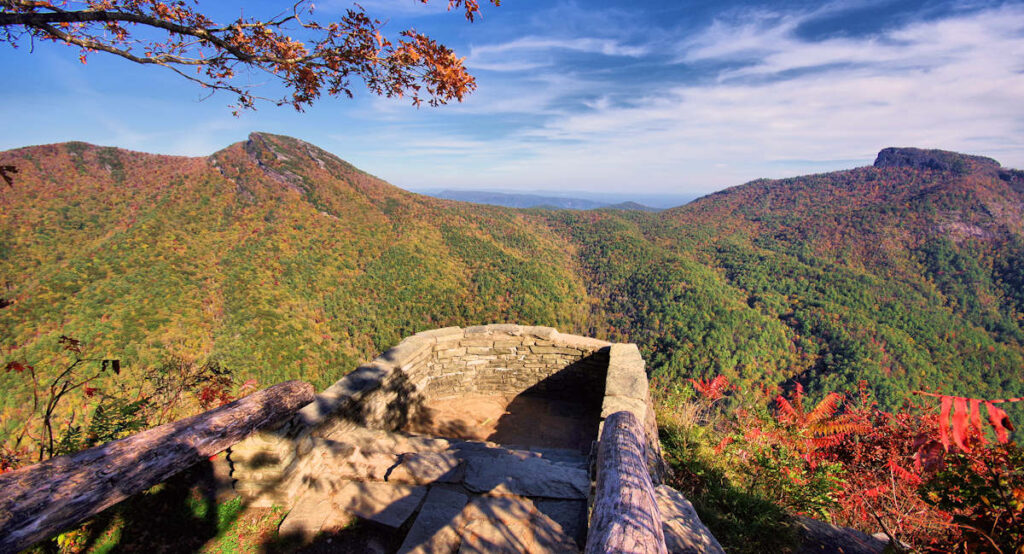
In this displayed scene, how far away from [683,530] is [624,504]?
114 cm

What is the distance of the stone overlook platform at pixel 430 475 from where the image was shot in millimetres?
2504

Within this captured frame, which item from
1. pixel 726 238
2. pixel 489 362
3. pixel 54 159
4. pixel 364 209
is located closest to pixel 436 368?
pixel 489 362

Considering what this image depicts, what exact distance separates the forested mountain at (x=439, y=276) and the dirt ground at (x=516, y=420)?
1362 centimetres

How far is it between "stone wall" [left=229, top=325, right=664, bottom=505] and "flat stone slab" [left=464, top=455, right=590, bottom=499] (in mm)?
775

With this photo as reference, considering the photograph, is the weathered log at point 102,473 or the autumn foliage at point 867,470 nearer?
the weathered log at point 102,473

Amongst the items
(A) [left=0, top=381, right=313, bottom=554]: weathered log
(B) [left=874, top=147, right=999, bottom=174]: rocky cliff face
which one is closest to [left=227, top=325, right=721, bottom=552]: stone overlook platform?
(A) [left=0, top=381, right=313, bottom=554]: weathered log

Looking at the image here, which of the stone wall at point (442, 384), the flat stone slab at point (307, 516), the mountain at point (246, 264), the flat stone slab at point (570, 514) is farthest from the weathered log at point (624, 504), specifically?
the mountain at point (246, 264)

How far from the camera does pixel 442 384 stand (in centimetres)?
588

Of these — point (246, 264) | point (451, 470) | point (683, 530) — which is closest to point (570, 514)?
point (683, 530)

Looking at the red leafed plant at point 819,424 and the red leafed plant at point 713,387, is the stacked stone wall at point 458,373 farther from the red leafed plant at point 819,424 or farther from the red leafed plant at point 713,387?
the red leafed plant at point 819,424

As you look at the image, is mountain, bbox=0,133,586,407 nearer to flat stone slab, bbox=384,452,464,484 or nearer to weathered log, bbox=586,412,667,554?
flat stone slab, bbox=384,452,464,484

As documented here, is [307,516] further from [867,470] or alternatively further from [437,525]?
[867,470]

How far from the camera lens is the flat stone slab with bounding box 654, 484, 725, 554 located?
2.26 meters

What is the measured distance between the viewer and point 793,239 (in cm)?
7131
